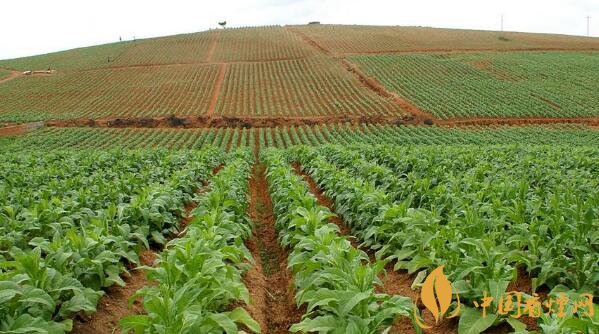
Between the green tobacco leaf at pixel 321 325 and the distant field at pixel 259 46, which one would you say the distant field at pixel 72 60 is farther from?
the green tobacco leaf at pixel 321 325

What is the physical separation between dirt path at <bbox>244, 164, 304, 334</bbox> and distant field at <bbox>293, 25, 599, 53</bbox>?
66.4 meters

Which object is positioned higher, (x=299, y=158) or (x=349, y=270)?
(x=349, y=270)

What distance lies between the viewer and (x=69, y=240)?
5.86 meters

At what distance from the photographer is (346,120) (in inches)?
1630

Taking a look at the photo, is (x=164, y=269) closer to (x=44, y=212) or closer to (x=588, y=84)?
(x=44, y=212)

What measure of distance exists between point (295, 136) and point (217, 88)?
22.8 meters

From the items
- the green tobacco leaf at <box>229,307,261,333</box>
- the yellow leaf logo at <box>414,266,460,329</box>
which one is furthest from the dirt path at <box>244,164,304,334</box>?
the yellow leaf logo at <box>414,266,460,329</box>

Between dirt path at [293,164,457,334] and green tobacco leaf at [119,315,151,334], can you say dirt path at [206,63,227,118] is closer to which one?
dirt path at [293,164,457,334]

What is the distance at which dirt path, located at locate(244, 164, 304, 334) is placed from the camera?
583 centimetres

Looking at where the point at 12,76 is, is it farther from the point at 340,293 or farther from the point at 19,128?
the point at 340,293

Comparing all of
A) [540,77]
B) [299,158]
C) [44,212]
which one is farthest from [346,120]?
[44,212]

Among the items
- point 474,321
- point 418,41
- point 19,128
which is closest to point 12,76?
point 19,128

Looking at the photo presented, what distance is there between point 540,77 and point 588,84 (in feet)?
17.0

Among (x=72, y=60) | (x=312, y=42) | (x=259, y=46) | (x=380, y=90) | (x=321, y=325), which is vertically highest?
(x=312, y=42)
